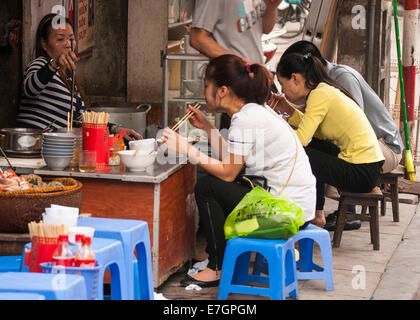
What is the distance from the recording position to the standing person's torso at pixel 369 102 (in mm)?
7066

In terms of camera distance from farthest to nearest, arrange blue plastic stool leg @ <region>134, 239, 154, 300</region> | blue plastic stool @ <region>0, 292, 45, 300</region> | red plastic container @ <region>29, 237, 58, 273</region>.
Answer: blue plastic stool leg @ <region>134, 239, 154, 300</region> < red plastic container @ <region>29, 237, 58, 273</region> < blue plastic stool @ <region>0, 292, 45, 300</region>

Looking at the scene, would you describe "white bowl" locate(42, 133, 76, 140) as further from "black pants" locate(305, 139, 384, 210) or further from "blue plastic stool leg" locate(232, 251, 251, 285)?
"black pants" locate(305, 139, 384, 210)

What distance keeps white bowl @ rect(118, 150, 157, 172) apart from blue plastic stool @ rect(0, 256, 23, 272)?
116 cm

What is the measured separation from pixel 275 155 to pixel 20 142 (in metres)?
1.82

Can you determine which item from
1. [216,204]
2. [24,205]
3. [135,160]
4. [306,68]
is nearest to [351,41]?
[306,68]

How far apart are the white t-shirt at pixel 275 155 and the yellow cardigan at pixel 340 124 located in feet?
3.72

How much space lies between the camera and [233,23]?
5.89 metres

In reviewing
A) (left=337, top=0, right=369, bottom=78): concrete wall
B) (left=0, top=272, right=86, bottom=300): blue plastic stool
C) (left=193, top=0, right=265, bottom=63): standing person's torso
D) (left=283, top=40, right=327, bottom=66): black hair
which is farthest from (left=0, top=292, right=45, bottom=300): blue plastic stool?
(left=337, top=0, right=369, bottom=78): concrete wall

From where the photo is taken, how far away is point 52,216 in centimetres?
331

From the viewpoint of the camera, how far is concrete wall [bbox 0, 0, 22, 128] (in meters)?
6.27

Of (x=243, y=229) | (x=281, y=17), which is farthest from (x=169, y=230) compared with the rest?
(x=281, y=17)
